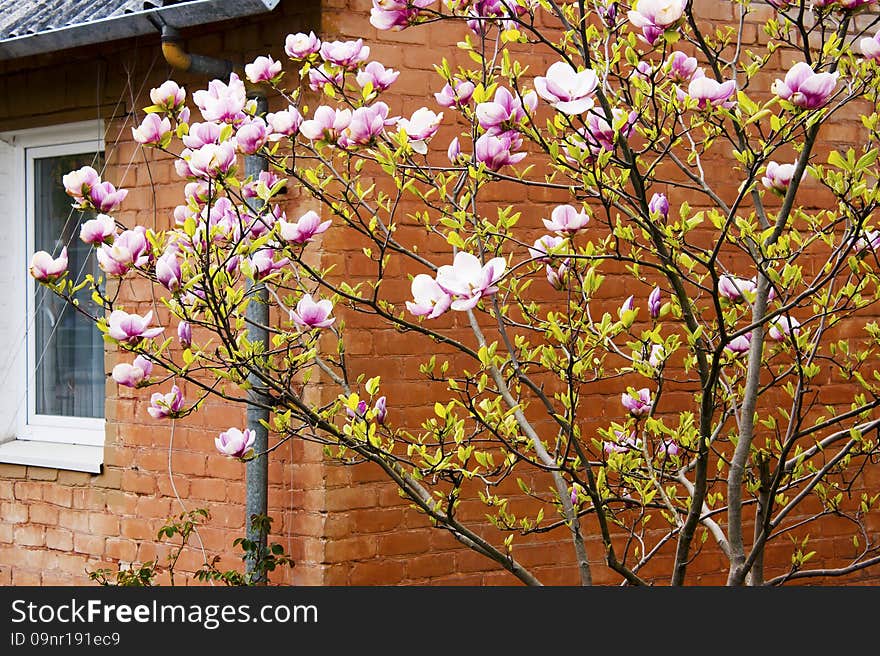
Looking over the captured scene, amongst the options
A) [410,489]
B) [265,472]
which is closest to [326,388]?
[265,472]

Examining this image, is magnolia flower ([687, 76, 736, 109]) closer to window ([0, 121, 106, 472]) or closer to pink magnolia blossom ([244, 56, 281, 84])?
pink magnolia blossom ([244, 56, 281, 84])

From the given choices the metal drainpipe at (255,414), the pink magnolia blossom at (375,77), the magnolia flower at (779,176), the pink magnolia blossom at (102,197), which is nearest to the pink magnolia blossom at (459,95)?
the pink magnolia blossom at (375,77)

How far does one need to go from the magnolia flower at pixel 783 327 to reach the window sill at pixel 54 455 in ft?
8.97

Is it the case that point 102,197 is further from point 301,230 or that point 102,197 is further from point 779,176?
point 779,176

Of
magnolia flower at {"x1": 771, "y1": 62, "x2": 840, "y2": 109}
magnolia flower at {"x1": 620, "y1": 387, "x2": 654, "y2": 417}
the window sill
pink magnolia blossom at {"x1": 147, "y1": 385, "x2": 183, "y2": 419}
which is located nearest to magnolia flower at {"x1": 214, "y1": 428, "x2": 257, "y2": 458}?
pink magnolia blossom at {"x1": 147, "y1": 385, "x2": 183, "y2": 419}

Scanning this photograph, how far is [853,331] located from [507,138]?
282cm

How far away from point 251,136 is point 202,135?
0.11 m

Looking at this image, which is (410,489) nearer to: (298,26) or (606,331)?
(606,331)

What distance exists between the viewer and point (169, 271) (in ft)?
9.10

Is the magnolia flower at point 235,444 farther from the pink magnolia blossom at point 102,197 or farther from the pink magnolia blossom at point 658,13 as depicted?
the pink magnolia blossom at point 658,13

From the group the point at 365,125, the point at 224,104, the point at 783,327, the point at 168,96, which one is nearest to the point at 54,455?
the point at 168,96

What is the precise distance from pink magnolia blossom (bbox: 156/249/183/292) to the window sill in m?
2.26

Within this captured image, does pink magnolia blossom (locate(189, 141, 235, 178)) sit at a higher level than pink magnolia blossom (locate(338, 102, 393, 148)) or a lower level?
lower

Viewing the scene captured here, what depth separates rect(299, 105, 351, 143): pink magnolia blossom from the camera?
2826 millimetres
